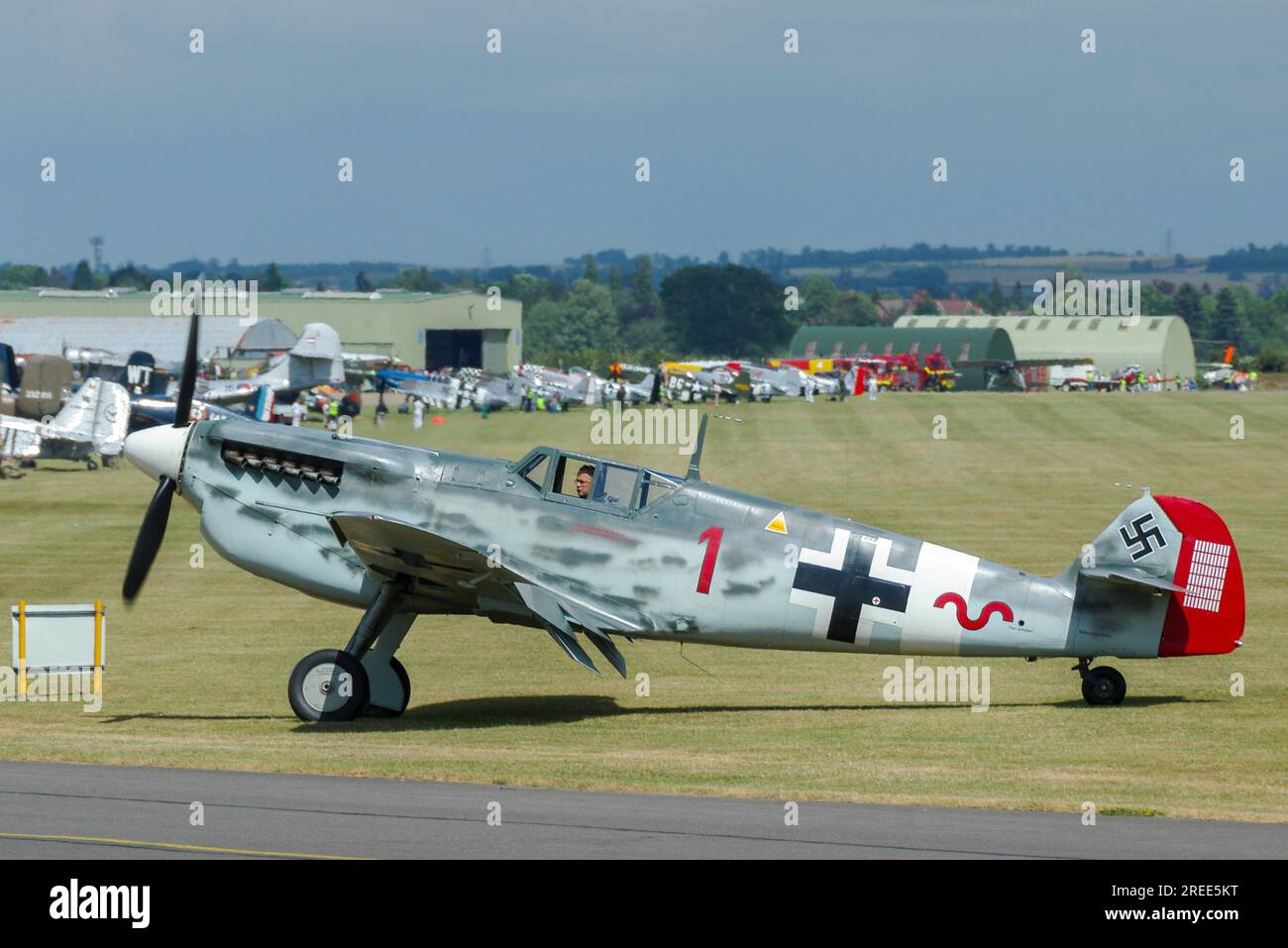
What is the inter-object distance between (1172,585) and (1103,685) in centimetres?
129

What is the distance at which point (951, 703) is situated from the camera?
1534cm

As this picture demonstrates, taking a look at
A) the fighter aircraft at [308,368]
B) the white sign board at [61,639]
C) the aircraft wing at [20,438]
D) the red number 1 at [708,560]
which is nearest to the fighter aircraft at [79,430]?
the aircraft wing at [20,438]

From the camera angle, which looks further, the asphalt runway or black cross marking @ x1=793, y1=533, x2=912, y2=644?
black cross marking @ x1=793, y1=533, x2=912, y2=644

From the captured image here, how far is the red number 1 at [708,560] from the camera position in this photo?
561 inches

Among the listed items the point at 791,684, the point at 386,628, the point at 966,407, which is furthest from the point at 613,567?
the point at 966,407

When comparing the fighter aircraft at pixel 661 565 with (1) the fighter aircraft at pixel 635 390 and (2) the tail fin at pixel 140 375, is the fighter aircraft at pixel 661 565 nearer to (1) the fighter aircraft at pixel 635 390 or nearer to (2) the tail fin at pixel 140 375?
(2) the tail fin at pixel 140 375

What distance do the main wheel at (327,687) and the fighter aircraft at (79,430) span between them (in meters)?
37.9

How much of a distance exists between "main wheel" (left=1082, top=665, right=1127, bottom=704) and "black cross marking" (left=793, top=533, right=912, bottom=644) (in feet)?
6.79

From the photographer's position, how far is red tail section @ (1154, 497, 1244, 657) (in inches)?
550

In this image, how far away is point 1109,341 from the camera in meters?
137

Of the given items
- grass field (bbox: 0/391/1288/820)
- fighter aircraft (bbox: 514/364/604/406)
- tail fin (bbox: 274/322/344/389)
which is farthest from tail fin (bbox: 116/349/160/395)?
grass field (bbox: 0/391/1288/820)

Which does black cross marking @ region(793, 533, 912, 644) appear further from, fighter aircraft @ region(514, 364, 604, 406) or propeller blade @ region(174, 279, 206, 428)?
fighter aircraft @ region(514, 364, 604, 406)
